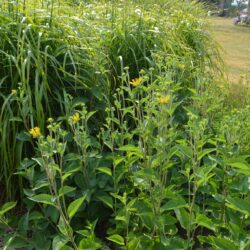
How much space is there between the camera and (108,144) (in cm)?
153

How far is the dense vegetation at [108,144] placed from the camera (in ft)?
4.49

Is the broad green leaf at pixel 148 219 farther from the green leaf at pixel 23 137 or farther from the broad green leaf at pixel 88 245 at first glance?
the green leaf at pixel 23 137

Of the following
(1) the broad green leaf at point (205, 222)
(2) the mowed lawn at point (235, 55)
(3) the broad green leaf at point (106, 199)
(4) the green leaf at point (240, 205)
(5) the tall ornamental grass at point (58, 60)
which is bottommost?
(2) the mowed lawn at point (235, 55)

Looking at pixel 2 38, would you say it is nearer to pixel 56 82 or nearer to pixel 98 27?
pixel 56 82

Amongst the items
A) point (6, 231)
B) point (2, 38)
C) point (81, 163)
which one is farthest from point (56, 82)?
point (6, 231)

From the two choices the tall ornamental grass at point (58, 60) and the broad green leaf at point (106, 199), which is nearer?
the broad green leaf at point (106, 199)

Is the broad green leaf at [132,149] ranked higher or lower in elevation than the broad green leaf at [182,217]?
higher

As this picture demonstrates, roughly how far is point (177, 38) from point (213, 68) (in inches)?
25.7

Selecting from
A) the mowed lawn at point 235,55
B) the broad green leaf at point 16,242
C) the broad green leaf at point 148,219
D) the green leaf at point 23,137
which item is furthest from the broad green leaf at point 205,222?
the mowed lawn at point 235,55

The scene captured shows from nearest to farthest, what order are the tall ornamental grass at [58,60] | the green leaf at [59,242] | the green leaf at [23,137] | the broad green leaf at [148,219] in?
the green leaf at [59,242] → the broad green leaf at [148,219] → the green leaf at [23,137] → the tall ornamental grass at [58,60]

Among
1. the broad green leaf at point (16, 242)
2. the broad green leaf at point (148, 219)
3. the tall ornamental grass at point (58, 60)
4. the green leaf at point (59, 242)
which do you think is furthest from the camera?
the tall ornamental grass at point (58, 60)

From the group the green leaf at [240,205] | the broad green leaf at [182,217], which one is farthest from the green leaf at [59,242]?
the green leaf at [240,205]

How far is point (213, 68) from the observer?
346 cm

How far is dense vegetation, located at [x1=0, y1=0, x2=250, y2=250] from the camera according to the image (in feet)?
4.49
